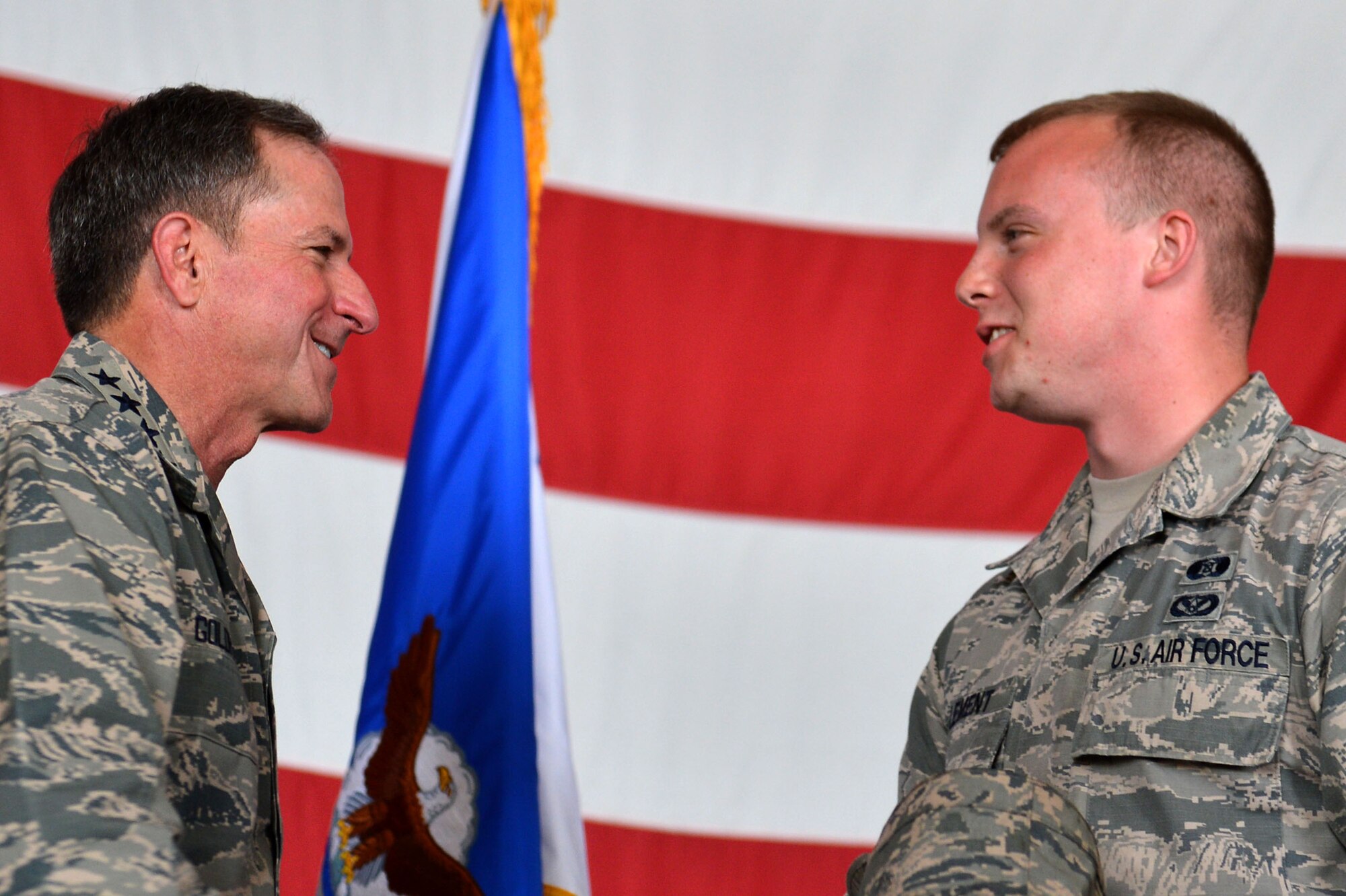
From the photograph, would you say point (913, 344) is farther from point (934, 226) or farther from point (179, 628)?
point (179, 628)

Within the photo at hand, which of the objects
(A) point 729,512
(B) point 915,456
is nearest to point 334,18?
(A) point 729,512

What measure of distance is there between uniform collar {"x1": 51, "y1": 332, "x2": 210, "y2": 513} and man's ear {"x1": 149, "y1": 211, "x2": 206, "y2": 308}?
0.09m

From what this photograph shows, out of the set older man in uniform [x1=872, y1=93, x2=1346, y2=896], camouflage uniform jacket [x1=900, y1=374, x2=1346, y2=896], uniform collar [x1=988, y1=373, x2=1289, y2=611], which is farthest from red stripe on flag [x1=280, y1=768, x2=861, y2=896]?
uniform collar [x1=988, y1=373, x2=1289, y2=611]

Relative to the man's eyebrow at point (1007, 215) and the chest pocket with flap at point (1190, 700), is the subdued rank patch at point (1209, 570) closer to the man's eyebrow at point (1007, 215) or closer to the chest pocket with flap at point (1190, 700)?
the chest pocket with flap at point (1190, 700)

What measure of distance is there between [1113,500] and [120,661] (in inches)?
41.7

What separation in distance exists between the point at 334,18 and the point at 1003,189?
5.28 feet

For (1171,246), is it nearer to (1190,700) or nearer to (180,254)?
(1190,700)

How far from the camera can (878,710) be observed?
2.58 m

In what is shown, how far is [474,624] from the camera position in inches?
76.6

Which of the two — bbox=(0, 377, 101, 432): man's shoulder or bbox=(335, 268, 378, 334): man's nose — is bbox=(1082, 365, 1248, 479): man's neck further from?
bbox=(0, 377, 101, 432): man's shoulder

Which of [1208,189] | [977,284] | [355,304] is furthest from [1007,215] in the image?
[355,304]

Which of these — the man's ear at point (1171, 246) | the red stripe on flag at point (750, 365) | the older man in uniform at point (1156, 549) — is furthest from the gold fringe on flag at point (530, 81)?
the man's ear at point (1171, 246)

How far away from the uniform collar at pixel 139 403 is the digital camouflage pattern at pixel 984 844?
2.18ft

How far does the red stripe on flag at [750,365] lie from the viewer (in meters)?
2.57
